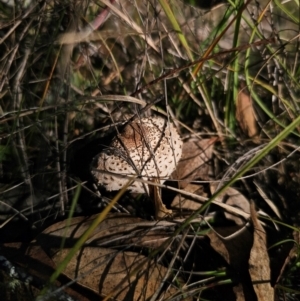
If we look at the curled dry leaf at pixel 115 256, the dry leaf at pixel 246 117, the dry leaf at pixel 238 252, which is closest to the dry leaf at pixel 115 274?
the curled dry leaf at pixel 115 256

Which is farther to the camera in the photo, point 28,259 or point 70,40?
Result: point 70,40

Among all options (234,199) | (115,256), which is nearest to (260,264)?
(234,199)

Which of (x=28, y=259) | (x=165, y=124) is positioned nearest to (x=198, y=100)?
(x=165, y=124)

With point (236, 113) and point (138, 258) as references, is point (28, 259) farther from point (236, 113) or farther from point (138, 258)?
point (236, 113)

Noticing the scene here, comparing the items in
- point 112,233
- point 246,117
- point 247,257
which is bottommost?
point 247,257

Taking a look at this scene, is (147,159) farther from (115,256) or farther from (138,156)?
(115,256)

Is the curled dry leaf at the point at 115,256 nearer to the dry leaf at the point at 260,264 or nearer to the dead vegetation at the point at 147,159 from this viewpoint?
the dead vegetation at the point at 147,159
